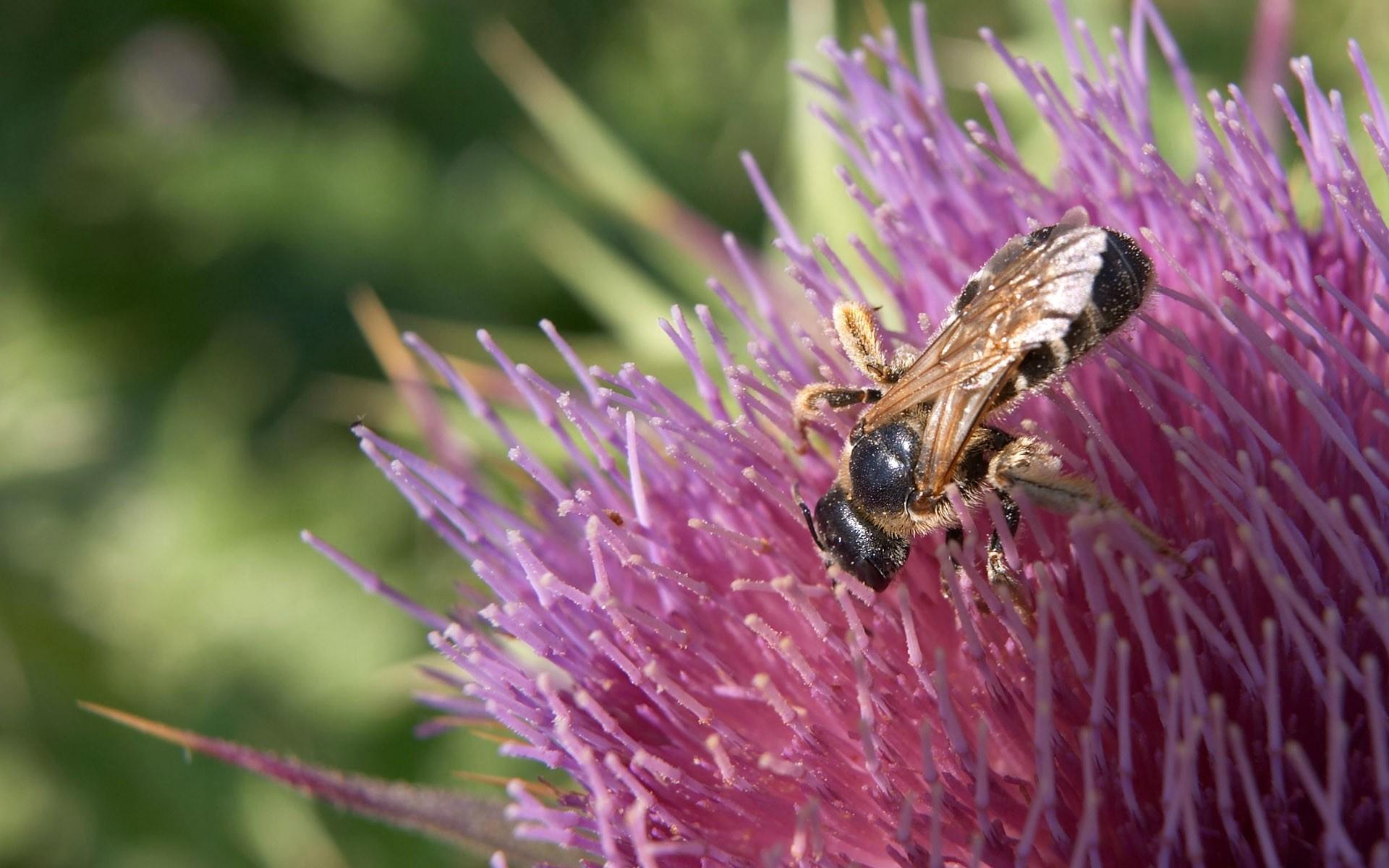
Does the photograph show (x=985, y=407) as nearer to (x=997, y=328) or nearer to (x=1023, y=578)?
(x=997, y=328)

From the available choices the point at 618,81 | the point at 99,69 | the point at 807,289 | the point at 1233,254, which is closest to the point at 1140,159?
the point at 1233,254

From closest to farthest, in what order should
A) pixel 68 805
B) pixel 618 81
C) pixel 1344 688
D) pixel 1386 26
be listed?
pixel 1344 688 → pixel 1386 26 → pixel 68 805 → pixel 618 81

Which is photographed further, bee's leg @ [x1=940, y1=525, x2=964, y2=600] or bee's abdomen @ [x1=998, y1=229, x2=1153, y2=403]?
bee's leg @ [x1=940, y1=525, x2=964, y2=600]

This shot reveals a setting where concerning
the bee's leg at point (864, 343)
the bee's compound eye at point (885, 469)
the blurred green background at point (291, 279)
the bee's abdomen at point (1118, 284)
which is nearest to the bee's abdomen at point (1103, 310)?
the bee's abdomen at point (1118, 284)

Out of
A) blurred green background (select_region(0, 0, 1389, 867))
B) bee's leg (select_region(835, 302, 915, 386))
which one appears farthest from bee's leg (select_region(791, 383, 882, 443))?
blurred green background (select_region(0, 0, 1389, 867))

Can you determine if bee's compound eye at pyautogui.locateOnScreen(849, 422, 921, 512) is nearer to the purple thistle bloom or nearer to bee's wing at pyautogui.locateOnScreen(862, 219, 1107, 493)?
bee's wing at pyautogui.locateOnScreen(862, 219, 1107, 493)

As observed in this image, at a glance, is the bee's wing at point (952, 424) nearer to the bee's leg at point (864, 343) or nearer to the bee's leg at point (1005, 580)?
the bee's leg at point (1005, 580)

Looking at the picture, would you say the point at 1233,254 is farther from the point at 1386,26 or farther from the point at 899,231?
the point at 1386,26
